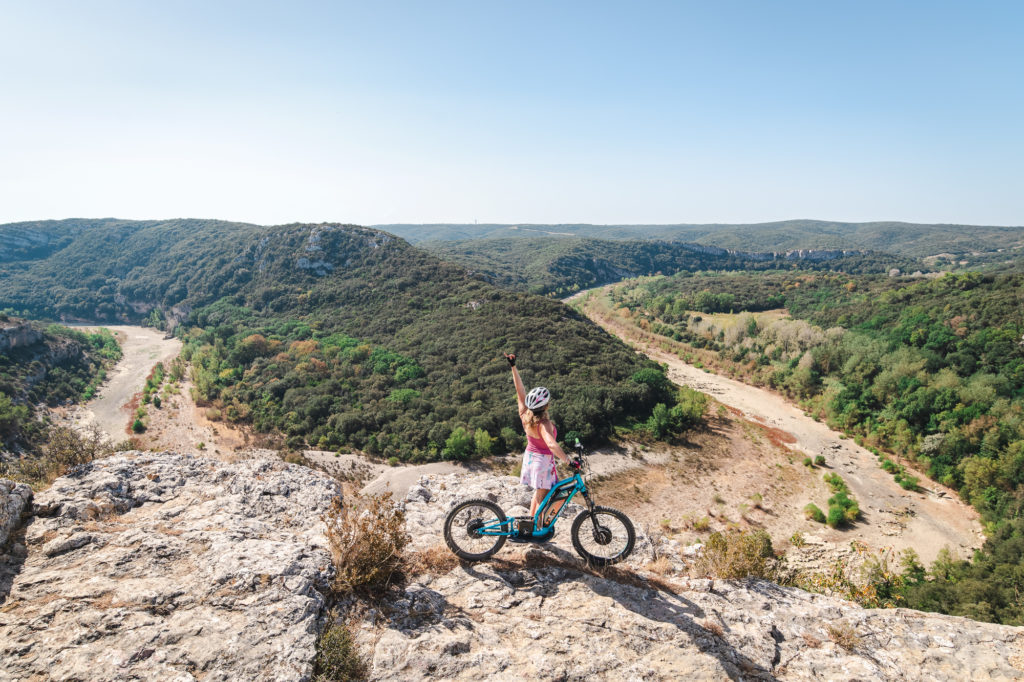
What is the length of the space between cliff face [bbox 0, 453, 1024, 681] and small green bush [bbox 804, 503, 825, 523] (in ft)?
81.0

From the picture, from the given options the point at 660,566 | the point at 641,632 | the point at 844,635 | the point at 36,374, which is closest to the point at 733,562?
the point at 660,566

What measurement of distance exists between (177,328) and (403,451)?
82781mm

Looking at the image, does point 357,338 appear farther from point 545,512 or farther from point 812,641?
point 812,641

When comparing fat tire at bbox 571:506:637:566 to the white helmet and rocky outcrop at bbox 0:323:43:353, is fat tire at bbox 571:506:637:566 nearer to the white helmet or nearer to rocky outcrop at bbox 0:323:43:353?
the white helmet

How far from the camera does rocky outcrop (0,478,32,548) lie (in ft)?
18.1

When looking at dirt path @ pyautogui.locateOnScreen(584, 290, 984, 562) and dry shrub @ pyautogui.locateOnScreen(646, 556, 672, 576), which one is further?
dirt path @ pyautogui.locateOnScreen(584, 290, 984, 562)

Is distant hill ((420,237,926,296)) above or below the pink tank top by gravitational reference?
above

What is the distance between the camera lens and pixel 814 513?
2659cm

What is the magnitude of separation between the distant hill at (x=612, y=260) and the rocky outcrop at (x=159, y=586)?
406ft

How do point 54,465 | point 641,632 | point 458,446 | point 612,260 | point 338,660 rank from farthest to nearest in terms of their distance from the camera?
1. point 612,260
2. point 458,446
3. point 54,465
4. point 641,632
5. point 338,660

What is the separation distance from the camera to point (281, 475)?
30.0 feet

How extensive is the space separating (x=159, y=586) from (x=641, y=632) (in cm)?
642

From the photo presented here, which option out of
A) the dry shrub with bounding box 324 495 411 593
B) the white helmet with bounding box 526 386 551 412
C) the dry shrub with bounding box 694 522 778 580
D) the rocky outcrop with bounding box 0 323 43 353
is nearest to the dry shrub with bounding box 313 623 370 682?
the dry shrub with bounding box 324 495 411 593

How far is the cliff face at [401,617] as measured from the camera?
4434 mm
